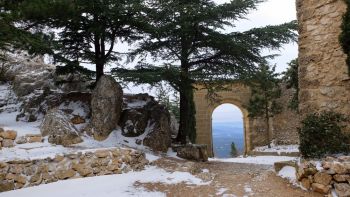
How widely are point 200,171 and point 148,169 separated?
142 cm

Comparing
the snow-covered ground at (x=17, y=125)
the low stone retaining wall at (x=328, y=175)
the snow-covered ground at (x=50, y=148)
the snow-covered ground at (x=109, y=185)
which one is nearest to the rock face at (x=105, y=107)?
the snow-covered ground at (x=50, y=148)

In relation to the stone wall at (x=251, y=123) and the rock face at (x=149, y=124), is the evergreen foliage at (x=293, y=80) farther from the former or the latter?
the rock face at (x=149, y=124)

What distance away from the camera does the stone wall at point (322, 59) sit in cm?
729

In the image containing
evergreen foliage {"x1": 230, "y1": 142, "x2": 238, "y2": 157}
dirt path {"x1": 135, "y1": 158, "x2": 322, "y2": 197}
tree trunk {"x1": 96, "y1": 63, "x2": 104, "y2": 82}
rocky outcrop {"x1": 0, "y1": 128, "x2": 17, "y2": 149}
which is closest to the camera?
dirt path {"x1": 135, "y1": 158, "x2": 322, "y2": 197}

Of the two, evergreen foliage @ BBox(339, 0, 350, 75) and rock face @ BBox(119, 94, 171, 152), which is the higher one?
evergreen foliage @ BBox(339, 0, 350, 75)

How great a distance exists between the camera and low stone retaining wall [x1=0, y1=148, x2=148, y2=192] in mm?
7355

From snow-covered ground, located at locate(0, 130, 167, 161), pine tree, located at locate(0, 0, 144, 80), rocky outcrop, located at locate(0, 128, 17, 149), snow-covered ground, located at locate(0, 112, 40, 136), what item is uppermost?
pine tree, located at locate(0, 0, 144, 80)

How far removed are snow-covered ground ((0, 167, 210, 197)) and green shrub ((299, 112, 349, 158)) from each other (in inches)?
95.6

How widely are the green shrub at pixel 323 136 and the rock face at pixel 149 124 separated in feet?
16.6

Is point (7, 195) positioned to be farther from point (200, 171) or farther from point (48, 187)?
point (200, 171)

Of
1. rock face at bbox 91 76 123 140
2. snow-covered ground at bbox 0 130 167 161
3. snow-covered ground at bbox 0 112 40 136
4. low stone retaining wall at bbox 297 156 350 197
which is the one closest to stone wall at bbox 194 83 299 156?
rock face at bbox 91 76 123 140

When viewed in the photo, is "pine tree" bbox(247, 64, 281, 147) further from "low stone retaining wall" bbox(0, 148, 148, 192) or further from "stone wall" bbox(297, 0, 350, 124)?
"low stone retaining wall" bbox(0, 148, 148, 192)

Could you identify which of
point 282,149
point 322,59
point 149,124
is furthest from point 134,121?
point 282,149

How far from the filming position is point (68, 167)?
25.8 feet
